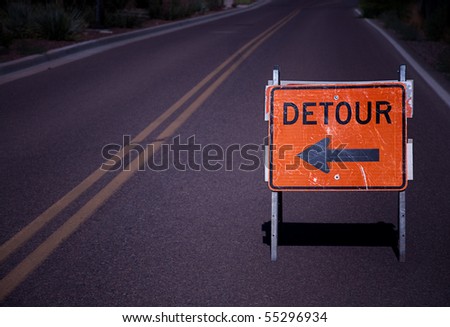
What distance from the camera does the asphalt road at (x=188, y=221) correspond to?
4320 mm

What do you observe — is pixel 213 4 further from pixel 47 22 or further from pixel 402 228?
pixel 402 228

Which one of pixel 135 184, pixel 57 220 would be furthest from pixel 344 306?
pixel 135 184

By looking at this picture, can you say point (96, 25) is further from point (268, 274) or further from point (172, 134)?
point (268, 274)

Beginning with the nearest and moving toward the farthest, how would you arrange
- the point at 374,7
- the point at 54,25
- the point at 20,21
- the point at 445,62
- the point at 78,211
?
the point at 78,211 → the point at 445,62 → the point at 54,25 → the point at 20,21 → the point at 374,7

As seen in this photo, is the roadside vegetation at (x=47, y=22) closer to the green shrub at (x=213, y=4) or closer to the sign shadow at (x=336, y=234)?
the sign shadow at (x=336, y=234)

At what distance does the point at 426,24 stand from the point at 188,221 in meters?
19.9

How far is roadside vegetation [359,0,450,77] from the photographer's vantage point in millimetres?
17516

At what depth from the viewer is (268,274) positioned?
14.9 feet

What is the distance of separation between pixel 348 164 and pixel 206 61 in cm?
1179

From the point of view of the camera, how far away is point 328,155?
4836 millimetres

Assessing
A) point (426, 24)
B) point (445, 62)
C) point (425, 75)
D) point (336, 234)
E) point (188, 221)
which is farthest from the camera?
point (426, 24)

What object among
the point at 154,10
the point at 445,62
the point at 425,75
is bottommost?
the point at 425,75

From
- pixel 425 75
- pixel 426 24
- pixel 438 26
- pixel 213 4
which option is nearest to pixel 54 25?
pixel 425 75

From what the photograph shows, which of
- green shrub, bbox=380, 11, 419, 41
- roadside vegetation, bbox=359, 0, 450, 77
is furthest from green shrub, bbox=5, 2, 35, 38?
green shrub, bbox=380, 11, 419, 41
